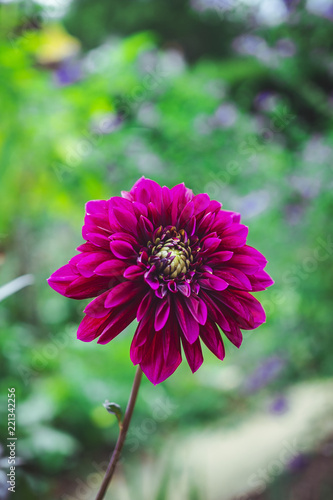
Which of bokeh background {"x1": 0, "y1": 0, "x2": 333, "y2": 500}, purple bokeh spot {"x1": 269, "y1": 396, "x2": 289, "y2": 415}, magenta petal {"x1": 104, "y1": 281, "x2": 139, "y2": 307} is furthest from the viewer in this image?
purple bokeh spot {"x1": 269, "y1": 396, "x2": 289, "y2": 415}

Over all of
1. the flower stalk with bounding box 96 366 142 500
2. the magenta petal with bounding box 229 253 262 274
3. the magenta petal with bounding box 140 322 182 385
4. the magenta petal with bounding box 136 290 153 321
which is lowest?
the flower stalk with bounding box 96 366 142 500

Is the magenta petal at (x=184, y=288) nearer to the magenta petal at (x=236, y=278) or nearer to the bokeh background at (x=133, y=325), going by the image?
the magenta petal at (x=236, y=278)

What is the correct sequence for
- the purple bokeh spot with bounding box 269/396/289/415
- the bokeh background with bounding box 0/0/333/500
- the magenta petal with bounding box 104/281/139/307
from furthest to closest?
the purple bokeh spot with bounding box 269/396/289/415 → the bokeh background with bounding box 0/0/333/500 → the magenta petal with bounding box 104/281/139/307

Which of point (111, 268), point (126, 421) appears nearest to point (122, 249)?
point (111, 268)

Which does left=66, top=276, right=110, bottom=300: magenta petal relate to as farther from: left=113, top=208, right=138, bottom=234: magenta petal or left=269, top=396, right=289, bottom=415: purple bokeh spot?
left=269, top=396, right=289, bottom=415: purple bokeh spot

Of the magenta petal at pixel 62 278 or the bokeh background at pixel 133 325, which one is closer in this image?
the magenta petal at pixel 62 278

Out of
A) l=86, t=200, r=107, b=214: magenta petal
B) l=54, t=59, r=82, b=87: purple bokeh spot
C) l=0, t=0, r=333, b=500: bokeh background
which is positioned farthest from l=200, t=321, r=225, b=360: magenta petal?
l=54, t=59, r=82, b=87: purple bokeh spot

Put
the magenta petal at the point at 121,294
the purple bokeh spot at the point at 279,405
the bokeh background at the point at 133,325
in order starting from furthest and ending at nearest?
the purple bokeh spot at the point at 279,405
the bokeh background at the point at 133,325
the magenta petal at the point at 121,294

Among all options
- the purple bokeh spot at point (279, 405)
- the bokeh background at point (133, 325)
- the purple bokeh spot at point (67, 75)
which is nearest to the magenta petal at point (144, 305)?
the bokeh background at point (133, 325)

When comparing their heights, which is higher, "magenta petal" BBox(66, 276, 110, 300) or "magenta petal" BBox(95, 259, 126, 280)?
"magenta petal" BBox(95, 259, 126, 280)
